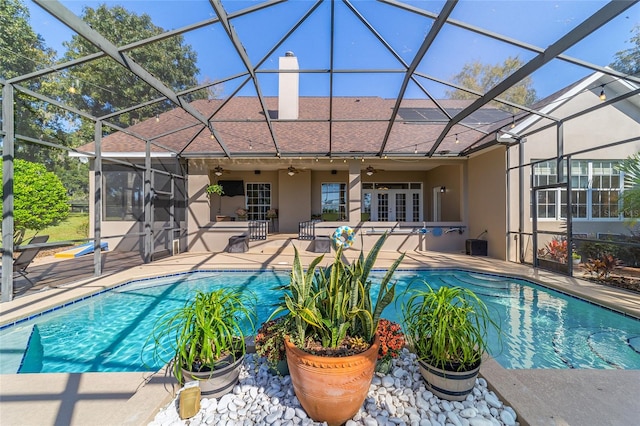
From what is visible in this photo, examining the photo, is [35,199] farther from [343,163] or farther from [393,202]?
[393,202]

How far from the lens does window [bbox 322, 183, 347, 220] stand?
42.1 ft

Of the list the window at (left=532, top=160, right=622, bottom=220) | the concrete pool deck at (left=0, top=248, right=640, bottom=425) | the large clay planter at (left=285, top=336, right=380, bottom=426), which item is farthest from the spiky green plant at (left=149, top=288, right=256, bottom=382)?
the window at (left=532, top=160, right=622, bottom=220)

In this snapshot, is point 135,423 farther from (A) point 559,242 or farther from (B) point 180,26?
(A) point 559,242

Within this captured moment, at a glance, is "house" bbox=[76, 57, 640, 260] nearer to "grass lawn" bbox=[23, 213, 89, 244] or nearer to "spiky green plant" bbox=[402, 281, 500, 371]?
"grass lawn" bbox=[23, 213, 89, 244]

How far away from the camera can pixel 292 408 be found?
6.15ft

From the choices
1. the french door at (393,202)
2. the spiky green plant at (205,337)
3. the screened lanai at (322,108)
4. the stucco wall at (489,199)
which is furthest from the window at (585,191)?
the spiky green plant at (205,337)

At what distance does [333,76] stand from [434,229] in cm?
673

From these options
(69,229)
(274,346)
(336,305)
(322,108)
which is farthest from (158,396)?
(322,108)

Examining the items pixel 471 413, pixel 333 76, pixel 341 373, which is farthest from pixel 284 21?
pixel 471 413

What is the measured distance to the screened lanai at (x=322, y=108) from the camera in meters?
4.34

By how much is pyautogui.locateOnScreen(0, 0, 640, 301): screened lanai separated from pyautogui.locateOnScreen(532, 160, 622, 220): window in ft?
0.15

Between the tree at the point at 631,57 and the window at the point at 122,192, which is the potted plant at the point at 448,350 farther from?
the window at the point at 122,192

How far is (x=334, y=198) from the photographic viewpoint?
12.9m

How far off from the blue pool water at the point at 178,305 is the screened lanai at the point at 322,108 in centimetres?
130
